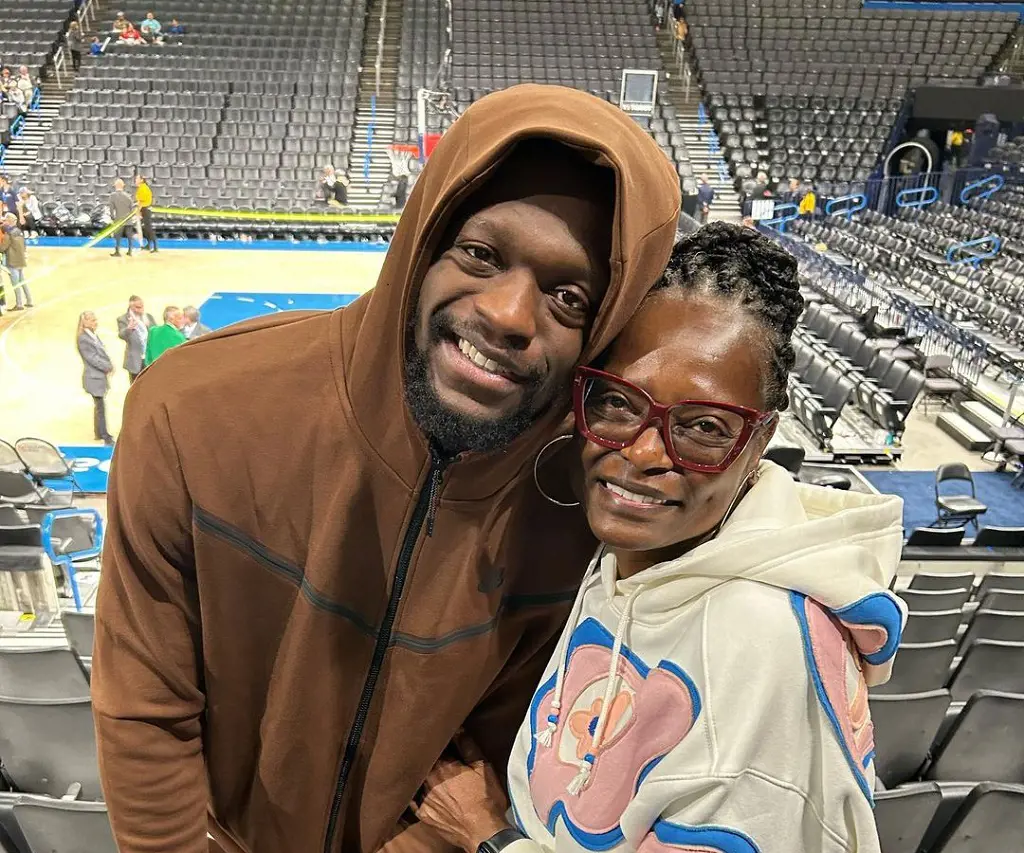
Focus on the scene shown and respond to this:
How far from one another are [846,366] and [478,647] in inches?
308

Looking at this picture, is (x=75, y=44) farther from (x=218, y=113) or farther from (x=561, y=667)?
(x=561, y=667)

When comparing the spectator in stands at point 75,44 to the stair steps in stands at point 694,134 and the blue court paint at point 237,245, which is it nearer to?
the blue court paint at point 237,245

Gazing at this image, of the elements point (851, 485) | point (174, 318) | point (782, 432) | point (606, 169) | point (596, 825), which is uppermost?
point (606, 169)

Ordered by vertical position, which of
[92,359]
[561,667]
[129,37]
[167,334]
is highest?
[129,37]

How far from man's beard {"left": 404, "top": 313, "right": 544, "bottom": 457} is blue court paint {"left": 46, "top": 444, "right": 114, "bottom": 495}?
18.8 ft

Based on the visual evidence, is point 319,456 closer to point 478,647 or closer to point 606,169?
point 478,647

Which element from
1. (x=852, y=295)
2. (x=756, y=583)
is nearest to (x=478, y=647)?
(x=756, y=583)

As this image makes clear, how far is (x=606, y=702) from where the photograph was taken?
1.09 m

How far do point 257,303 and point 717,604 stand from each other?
10651 millimetres

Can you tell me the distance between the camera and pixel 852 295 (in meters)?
11.4

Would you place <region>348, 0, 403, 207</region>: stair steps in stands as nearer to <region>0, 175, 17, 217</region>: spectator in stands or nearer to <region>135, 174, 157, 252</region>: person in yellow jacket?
<region>135, 174, 157, 252</region>: person in yellow jacket

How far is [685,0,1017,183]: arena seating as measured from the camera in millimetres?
17578

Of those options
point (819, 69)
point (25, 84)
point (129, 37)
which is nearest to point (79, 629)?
point (25, 84)

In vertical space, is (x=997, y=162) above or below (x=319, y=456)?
below
